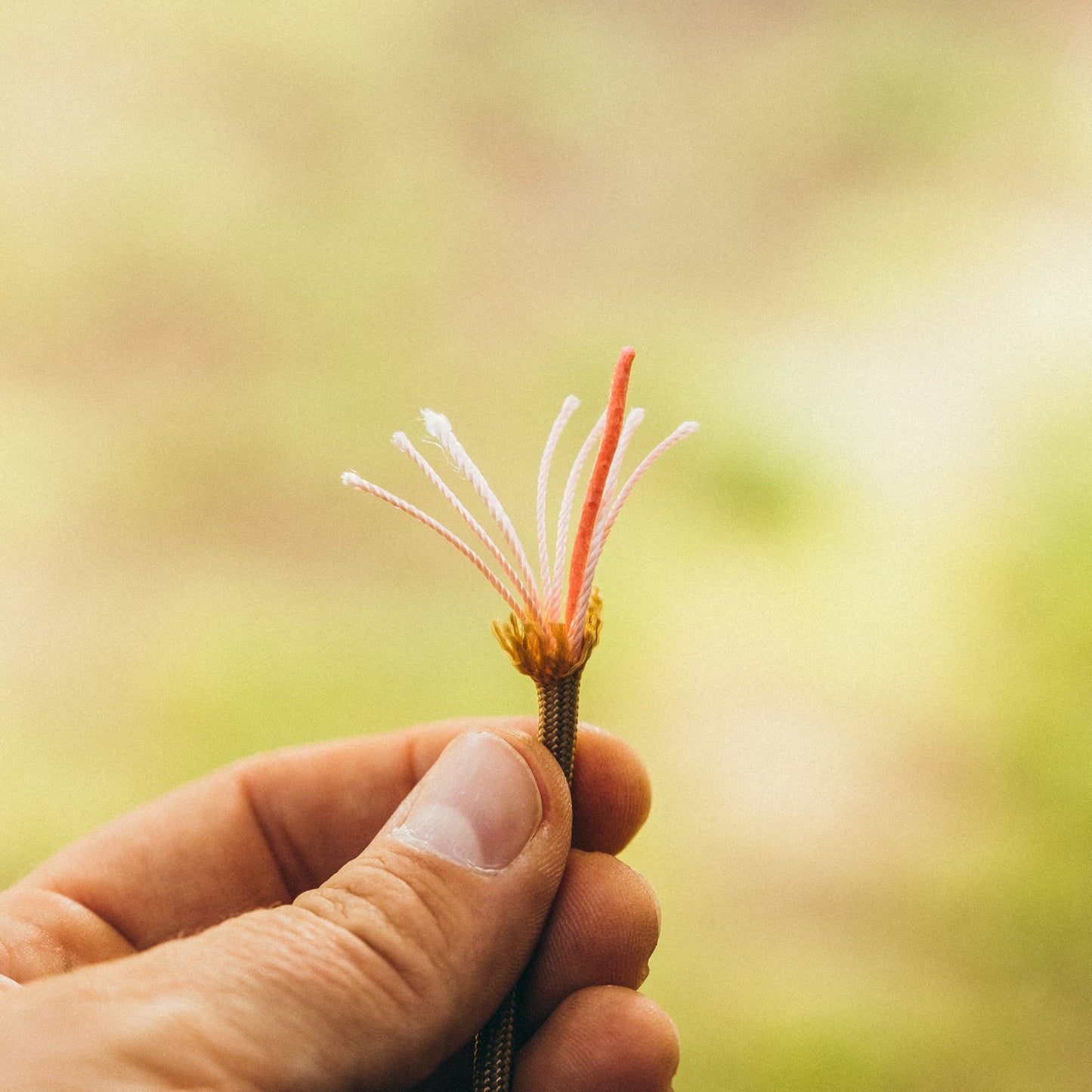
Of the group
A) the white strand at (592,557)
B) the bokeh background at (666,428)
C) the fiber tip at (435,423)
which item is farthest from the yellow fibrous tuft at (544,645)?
the bokeh background at (666,428)

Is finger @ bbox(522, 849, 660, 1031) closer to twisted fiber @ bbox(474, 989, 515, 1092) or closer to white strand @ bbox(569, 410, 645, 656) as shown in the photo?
twisted fiber @ bbox(474, 989, 515, 1092)

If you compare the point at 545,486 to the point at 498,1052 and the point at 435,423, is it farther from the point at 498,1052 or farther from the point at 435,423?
the point at 498,1052

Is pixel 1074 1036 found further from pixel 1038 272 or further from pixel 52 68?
pixel 52 68

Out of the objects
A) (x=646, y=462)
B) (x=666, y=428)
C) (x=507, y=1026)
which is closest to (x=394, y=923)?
(x=507, y=1026)

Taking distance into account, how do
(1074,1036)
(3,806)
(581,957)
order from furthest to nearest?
1. (3,806)
2. (1074,1036)
3. (581,957)

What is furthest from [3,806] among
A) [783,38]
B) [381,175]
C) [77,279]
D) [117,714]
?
[783,38]

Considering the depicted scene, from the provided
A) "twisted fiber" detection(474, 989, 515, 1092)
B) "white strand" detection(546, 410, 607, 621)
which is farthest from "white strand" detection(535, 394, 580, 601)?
"twisted fiber" detection(474, 989, 515, 1092)

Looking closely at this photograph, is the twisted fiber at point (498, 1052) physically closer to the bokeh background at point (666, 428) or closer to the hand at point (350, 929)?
the hand at point (350, 929)
